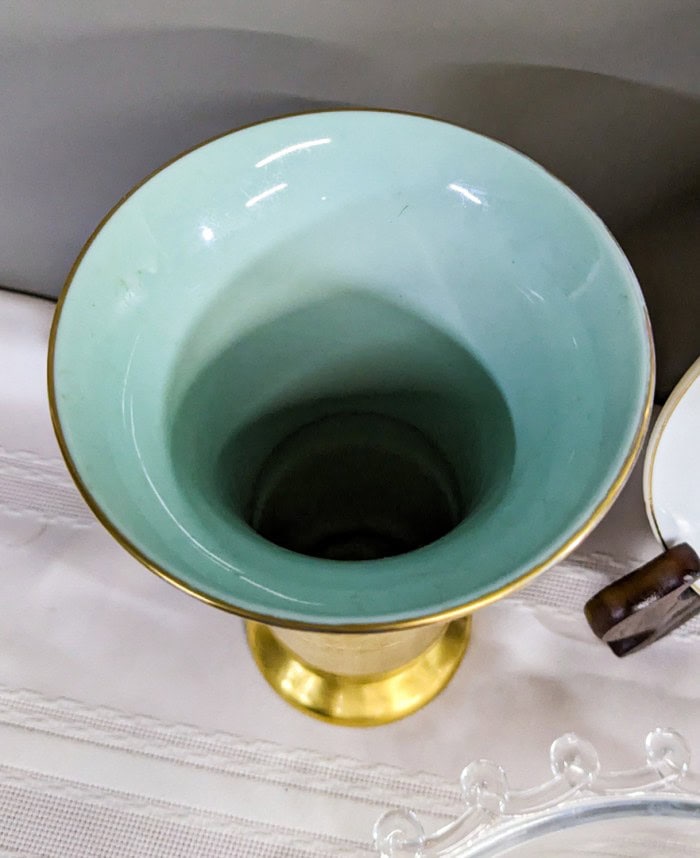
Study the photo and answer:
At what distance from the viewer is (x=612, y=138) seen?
0.53m

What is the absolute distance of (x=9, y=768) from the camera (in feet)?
1.89

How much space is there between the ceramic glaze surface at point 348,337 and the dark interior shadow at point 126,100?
104 millimetres

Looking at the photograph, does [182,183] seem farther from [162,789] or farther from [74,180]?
[162,789]

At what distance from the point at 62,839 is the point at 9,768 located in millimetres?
64

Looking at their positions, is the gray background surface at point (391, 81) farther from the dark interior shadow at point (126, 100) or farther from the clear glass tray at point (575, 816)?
the clear glass tray at point (575, 816)

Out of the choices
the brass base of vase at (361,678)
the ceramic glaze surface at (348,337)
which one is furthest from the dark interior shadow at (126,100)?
the brass base of vase at (361,678)

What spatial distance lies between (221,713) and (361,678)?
0.11m

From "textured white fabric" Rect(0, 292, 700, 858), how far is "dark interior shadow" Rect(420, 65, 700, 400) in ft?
Answer: 0.71

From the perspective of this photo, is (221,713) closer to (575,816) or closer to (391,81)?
(575,816)

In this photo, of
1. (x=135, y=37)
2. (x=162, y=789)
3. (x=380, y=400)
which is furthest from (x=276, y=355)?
(x=162, y=789)

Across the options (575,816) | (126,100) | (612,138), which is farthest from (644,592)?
(126,100)

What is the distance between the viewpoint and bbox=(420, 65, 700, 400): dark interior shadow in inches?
19.7

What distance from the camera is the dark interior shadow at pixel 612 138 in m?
0.50

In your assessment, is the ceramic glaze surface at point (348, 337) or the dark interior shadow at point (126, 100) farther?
the dark interior shadow at point (126, 100)
